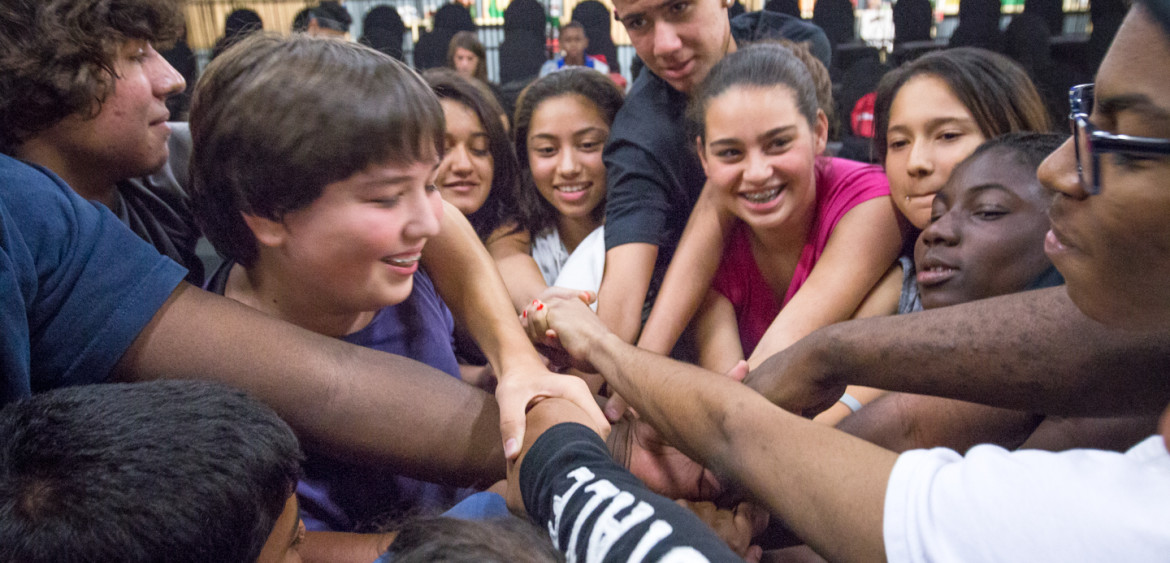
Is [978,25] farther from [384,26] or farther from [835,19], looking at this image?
[384,26]

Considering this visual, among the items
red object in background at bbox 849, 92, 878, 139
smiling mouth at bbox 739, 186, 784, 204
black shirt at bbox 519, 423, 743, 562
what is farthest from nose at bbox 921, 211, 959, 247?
red object in background at bbox 849, 92, 878, 139

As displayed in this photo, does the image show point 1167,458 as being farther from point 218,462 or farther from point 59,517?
point 59,517

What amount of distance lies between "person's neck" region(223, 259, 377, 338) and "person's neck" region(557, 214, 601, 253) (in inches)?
39.7

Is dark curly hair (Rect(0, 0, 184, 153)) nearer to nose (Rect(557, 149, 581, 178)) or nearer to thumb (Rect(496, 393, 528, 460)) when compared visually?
thumb (Rect(496, 393, 528, 460))

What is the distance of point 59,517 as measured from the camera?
76cm

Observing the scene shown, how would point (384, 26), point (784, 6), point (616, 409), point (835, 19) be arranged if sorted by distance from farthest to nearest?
point (384, 26), point (835, 19), point (784, 6), point (616, 409)

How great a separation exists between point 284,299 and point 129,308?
0.90 ft

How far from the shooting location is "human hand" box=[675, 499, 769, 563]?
3.98 ft

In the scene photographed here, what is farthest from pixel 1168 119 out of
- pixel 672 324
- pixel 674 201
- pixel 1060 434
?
pixel 674 201

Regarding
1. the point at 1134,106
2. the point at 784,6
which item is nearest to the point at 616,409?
the point at 1134,106

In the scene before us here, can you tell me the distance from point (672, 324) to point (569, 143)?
0.73 metres

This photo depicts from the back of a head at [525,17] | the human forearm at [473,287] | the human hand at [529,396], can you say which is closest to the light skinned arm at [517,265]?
the human forearm at [473,287]

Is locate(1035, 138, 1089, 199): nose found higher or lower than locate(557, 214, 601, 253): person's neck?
higher

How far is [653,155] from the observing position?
196cm
